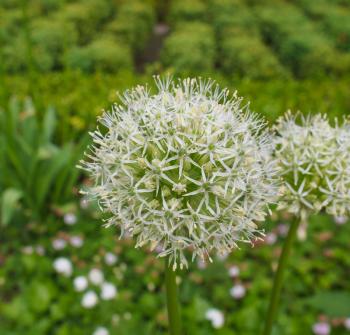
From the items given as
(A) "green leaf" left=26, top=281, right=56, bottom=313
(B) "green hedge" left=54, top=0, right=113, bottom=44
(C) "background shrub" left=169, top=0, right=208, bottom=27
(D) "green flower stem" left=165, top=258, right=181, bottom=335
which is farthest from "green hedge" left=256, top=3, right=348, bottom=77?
(D) "green flower stem" left=165, top=258, right=181, bottom=335

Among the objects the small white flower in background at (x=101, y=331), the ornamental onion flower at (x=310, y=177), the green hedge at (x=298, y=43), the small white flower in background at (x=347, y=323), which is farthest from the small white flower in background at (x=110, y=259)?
the green hedge at (x=298, y=43)

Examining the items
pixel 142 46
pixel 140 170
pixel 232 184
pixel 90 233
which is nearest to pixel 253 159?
pixel 232 184

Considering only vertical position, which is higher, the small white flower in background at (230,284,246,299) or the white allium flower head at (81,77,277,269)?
the white allium flower head at (81,77,277,269)

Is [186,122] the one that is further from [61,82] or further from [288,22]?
[288,22]

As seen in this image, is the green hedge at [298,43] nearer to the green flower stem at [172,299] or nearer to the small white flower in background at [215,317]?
the small white flower in background at [215,317]

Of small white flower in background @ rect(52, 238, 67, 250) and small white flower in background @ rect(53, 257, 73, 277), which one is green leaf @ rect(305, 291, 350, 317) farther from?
small white flower in background @ rect(52, 238, 67, 250)

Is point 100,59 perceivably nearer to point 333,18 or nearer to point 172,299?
point 333,18
